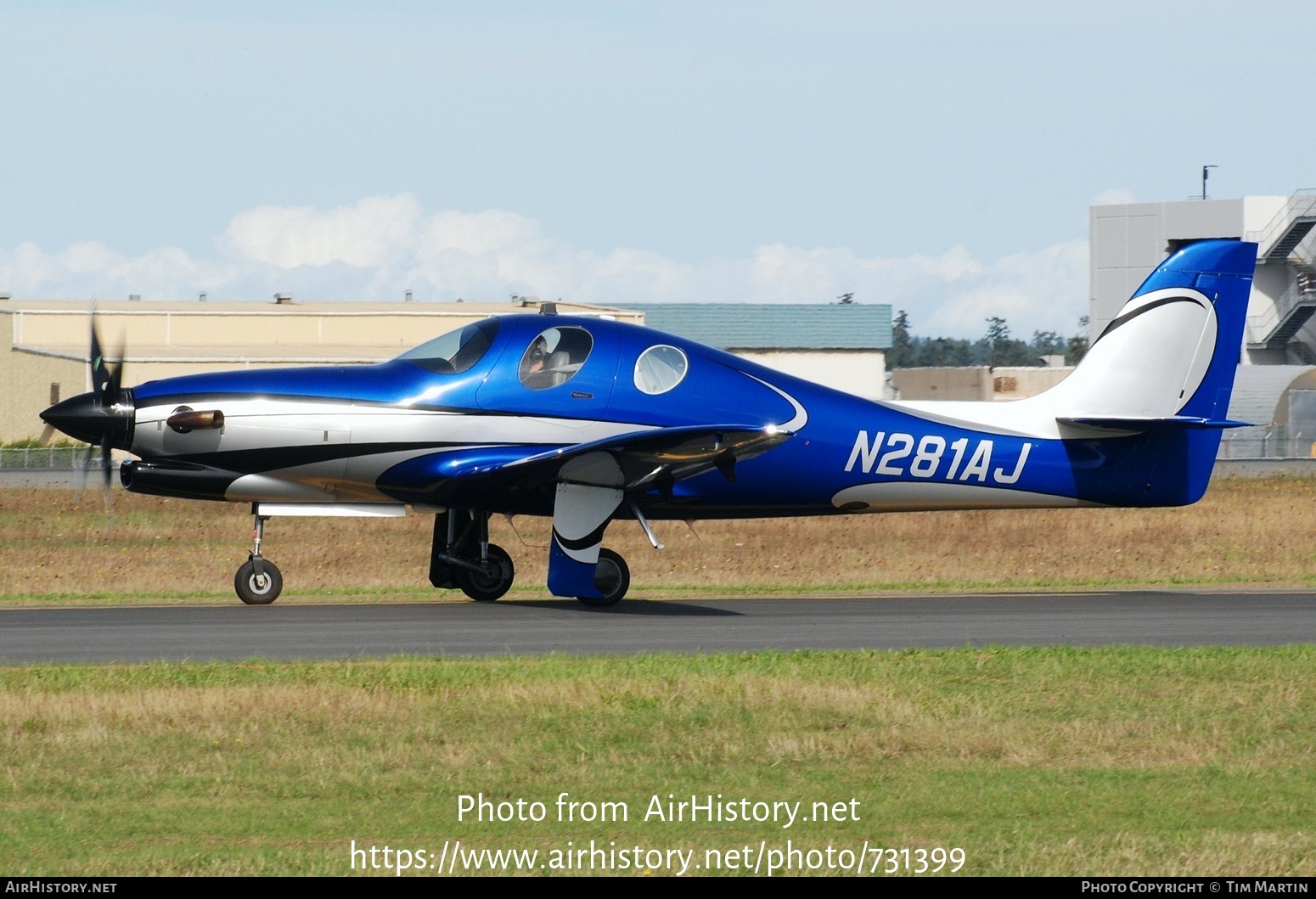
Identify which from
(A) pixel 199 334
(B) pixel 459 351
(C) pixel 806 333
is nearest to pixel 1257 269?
(C) pixel 806 333

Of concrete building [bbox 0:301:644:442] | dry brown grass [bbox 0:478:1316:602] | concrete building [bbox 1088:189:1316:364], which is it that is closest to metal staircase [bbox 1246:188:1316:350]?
concrete building [bbox 1088:189:1316:364]

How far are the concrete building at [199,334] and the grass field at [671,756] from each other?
4887 centimetres

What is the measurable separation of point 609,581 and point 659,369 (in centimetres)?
229

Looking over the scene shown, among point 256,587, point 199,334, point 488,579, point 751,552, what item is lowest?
point 751,552

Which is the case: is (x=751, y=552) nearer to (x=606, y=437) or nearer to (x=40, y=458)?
→ (x=606, y=437)

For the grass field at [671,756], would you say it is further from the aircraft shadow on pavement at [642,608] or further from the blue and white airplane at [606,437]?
the blue and white airplane at [606,437]

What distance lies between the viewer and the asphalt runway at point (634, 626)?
1265 centimetres

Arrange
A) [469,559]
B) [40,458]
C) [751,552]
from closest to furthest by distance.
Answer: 1. [469,559]
2. [751,552]
3. [40,458]

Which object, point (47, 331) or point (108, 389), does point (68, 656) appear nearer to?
point (108, 389)

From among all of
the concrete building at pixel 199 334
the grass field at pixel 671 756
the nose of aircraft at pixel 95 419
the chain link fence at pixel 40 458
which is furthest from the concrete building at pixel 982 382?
the grass field at pixel 671 756

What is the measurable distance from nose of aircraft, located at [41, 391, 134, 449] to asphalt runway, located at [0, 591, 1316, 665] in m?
1.79

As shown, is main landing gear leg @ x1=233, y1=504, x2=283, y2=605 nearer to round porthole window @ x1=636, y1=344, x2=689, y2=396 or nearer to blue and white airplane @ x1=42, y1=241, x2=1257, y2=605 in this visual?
blue and white airplane @ x1=42, y1=241, x2=1257, y2=605

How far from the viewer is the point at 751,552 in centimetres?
2636

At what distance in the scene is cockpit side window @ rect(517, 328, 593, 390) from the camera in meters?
15.8
